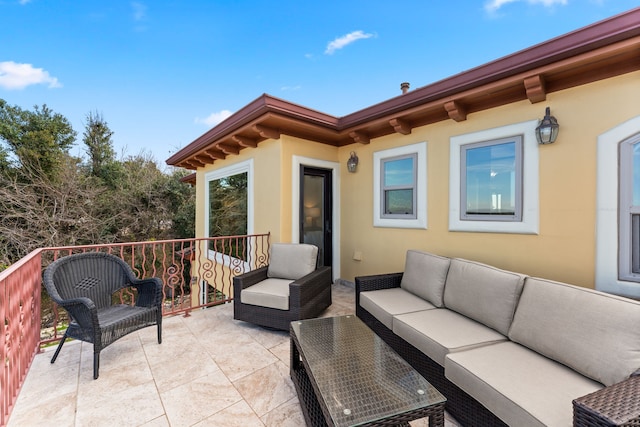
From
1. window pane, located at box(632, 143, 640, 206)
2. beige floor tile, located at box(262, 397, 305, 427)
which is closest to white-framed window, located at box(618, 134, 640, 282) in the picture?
window pane, located at box(632, 143, 640, 206)

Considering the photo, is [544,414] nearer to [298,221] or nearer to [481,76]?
[481,76]

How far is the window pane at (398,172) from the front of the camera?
4008 mm

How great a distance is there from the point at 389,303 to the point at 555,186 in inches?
81.0

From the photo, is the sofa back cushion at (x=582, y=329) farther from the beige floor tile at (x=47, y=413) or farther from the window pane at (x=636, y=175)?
the beige floor tile at (x=47, y=413)

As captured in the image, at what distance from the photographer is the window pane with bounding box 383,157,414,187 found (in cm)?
401

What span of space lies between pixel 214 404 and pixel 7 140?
39.0 feet

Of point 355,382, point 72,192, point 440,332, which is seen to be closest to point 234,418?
point 355,382

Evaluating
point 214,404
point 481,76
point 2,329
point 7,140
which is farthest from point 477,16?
point 7,140

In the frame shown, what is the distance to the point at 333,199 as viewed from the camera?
4.96 meters

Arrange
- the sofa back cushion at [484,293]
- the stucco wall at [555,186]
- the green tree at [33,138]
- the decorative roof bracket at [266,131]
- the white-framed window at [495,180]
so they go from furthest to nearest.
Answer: the green tree at [33,138], the decorative roof bracket at [266,131], the white-framed window at [495,180], the stucco wall at [555,186], the sofa back cushion at [484,293]

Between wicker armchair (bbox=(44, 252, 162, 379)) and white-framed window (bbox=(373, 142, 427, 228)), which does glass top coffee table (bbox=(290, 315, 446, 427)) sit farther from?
white-framed window (bbox=(373, 142, 427, 228))

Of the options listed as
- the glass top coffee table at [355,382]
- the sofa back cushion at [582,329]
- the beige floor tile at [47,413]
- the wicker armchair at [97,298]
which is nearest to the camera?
the glass top coffee table at [355,382]

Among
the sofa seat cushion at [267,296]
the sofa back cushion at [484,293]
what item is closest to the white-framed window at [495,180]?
the sofa back cushion at [484,293]

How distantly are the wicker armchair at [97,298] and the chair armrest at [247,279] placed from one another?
782 mm
